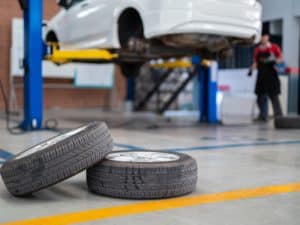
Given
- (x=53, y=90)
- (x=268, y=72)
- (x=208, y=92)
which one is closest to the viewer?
(x=208, y=92)

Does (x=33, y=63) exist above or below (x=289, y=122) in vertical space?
above

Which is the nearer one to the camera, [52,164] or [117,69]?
[52,164]

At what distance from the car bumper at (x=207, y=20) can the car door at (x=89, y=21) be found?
0.90 metres

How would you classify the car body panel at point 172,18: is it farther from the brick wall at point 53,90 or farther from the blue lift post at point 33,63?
the brick wall at point 53,90

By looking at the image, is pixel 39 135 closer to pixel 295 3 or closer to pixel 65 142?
Result: pixel 65 142

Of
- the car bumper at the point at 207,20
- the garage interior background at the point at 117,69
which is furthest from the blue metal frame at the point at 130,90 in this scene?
the car bumper at the point at 207,20

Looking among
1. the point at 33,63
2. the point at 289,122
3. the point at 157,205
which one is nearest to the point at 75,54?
the point at 33,63

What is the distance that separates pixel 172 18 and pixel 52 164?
2859 mm

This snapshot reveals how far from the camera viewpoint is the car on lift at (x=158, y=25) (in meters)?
4.59

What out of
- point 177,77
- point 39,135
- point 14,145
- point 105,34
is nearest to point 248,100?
point 177,77

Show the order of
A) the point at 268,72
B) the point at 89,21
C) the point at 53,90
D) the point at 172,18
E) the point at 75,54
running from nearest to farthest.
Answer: the point at 172,18
the point at 89,21
the point at 75,54
the point at 268,72
the point at 53,90

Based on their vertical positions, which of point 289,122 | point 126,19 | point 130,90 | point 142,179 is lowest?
point 289,122

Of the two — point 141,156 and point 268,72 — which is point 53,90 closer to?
point 268,72

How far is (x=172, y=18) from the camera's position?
4570mm
